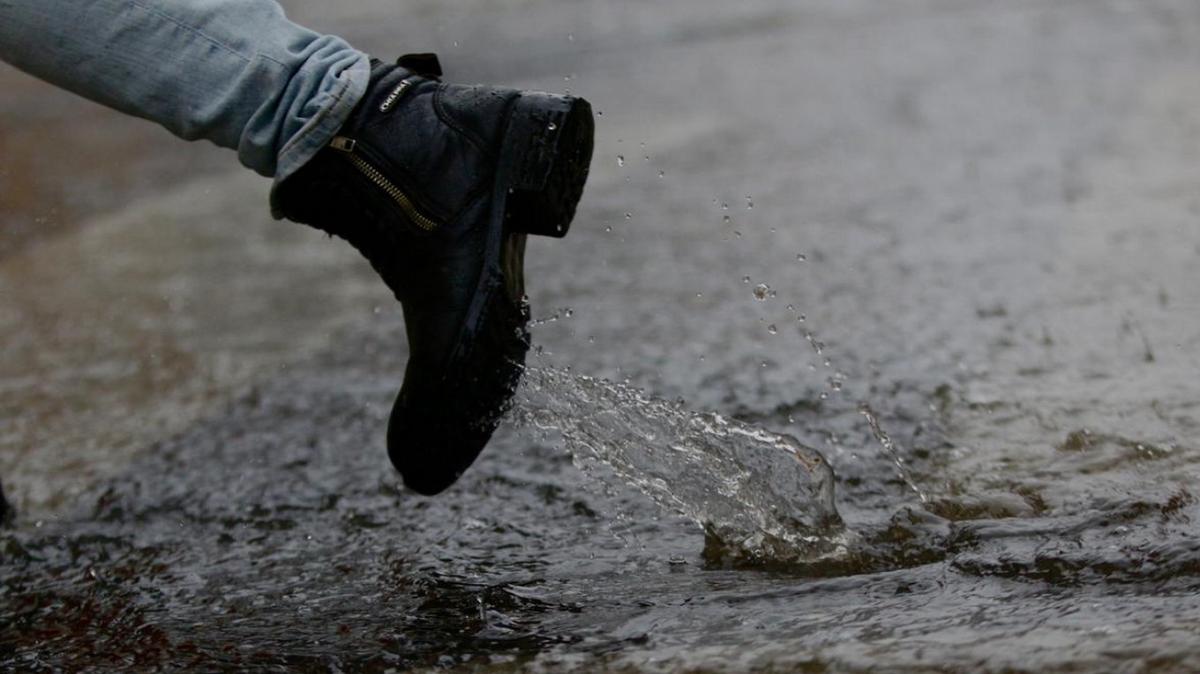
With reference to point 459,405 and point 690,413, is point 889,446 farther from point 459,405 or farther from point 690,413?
point 459,405

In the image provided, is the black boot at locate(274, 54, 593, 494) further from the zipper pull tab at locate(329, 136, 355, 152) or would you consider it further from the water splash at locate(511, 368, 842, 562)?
the water splash at locate(511, 368, 842, 562)

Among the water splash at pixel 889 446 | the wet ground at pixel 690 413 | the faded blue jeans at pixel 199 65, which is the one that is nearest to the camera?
the wet ground at pixel 690 413

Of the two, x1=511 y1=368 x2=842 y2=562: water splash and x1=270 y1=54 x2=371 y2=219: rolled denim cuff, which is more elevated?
x1=270 y1=54 x2=371 y2=219: rolled denim cuff

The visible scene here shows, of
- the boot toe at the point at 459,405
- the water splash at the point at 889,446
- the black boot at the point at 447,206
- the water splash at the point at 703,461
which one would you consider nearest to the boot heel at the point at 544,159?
the black boot at the point at 447,206

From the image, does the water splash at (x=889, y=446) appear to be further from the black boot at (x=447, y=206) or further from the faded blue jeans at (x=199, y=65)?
the faded blue jeans at (x=199, y=65)

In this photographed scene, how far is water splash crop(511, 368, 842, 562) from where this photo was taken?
1.91m

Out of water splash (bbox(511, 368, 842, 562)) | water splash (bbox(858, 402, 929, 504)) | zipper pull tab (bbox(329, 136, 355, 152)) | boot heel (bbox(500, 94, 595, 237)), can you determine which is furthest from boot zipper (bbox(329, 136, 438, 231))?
water splash (bbox(858, 402, 929, 504))

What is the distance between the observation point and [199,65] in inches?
72.3

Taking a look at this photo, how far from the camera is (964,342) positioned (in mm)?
2684

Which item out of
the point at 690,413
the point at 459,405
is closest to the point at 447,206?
the point at 459,405

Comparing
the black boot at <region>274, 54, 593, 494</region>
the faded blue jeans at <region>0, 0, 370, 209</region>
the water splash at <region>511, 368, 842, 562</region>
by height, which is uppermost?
the faded blue jeans at <region>0, 0, 370, 209</region>

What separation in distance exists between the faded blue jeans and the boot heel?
A: 0.64 feet

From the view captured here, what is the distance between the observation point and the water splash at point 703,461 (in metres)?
1.91

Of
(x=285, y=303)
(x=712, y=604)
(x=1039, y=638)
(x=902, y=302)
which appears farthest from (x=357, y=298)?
(x=1039, y=638)
